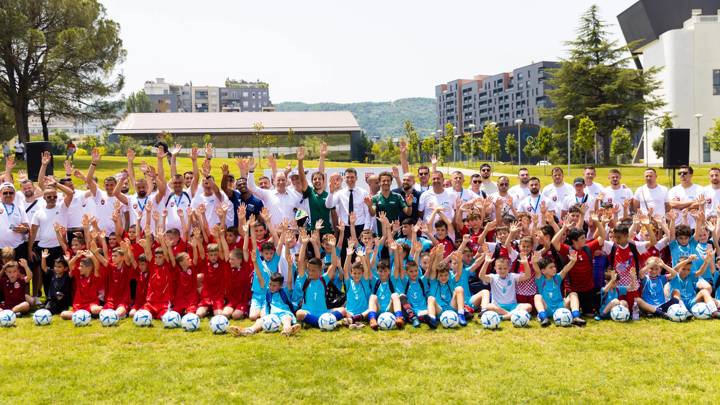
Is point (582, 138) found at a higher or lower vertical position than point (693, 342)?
higher

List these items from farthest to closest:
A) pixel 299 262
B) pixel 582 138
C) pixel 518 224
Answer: pixel 582 138, pixel 518 224, pixel 299 262

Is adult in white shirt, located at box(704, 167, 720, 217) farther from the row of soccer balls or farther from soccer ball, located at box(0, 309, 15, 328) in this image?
soccer ball, located at box(0, 309, 15, 328)

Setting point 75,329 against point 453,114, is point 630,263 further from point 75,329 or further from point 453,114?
point 453,114

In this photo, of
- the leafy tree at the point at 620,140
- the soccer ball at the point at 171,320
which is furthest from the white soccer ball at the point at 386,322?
the leafy tree at the point at 620,140

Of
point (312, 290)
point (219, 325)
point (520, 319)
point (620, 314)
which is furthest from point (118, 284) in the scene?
point (620, 314)

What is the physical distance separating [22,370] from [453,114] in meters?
152

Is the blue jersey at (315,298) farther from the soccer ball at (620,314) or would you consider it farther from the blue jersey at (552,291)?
the soccer ball at (620,314)

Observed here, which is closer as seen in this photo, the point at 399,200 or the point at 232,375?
the point at 232,375

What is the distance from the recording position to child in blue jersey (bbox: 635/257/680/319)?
8781mm

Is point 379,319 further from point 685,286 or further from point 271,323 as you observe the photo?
point 685,286

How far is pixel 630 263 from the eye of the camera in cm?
898

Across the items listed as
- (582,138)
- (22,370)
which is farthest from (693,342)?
(582,138)

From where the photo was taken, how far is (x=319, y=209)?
10305mm

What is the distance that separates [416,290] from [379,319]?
0.86m
